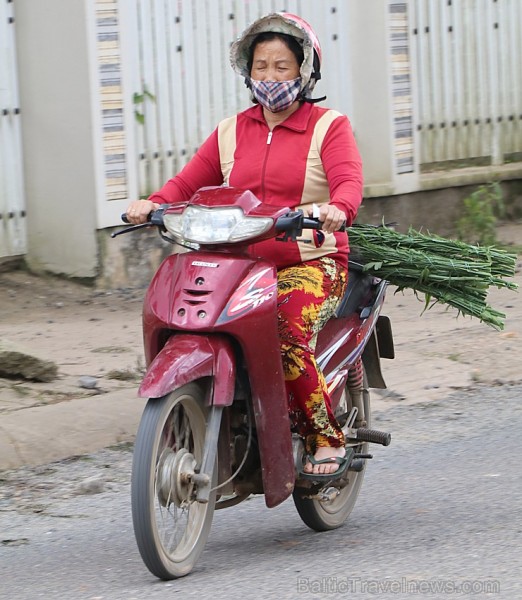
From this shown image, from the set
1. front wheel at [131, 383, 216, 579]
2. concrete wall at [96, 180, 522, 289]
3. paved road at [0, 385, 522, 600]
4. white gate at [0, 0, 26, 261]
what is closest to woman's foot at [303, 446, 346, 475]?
paved road at [0, 385, 522, 600]

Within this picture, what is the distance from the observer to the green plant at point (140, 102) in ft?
29.1

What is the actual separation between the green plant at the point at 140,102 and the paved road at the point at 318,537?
380 centimetres

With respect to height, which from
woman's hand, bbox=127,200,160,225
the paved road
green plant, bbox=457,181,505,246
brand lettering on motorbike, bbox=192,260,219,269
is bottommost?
the paved road

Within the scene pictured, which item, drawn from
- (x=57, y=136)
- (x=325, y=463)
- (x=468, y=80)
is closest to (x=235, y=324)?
(x=325, y=463)

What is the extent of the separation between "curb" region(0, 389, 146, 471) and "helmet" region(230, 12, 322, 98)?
204 cm

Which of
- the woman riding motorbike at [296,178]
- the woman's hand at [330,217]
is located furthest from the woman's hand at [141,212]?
the woman's hand at [330,217]

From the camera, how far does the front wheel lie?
12.1ft

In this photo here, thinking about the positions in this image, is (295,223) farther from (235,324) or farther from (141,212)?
(141,212)

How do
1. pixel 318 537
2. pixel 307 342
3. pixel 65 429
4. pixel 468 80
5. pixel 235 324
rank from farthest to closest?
1. pixel 468 80
2. pixel 65 429
3. pixel 318 537
4. pixel 307 342
5. pixel 235 324

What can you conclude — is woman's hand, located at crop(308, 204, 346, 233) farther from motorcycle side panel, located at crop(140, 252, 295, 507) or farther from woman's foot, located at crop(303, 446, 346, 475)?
woman's foot, located at crop(303, 446, 346, 475)

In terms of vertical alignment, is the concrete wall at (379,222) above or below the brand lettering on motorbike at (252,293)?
below

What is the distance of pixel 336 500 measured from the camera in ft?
15.5

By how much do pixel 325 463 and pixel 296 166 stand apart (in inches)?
41.7

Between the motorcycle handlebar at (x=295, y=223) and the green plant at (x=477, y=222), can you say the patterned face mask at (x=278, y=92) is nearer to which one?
the motorcycle handlebar at (x=295, y=223)
